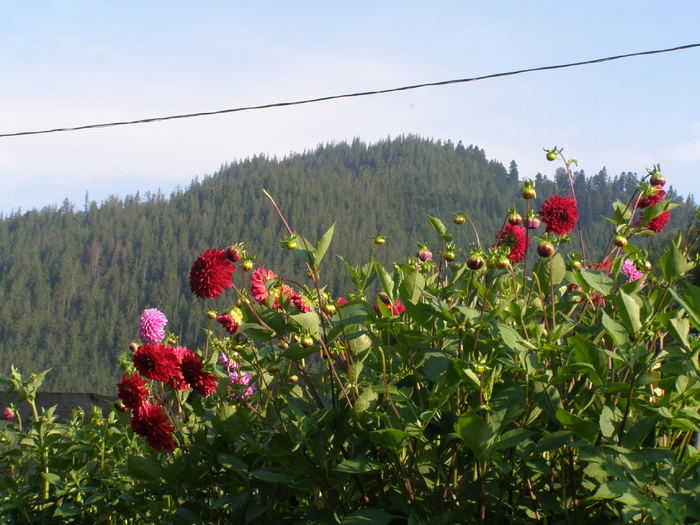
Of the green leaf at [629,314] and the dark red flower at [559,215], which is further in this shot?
the dark red flower at [559,215]

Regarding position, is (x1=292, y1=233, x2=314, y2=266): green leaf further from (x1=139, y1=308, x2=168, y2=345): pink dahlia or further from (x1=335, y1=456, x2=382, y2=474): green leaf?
(x1=139, y1=308, x2=168, y2=345): pink dahlia

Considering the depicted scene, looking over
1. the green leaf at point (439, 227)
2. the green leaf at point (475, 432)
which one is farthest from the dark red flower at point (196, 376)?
the green leaf at point (475, 432)

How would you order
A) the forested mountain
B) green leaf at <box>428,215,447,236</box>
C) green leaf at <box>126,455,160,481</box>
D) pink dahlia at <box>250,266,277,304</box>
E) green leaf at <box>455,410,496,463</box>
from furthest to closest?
the forested mountain < green leaf at <box>126,455,160,481</box> < green leaf at <box>428,215,447,236</box> < pink dahlia at <box>250,266,277,304</box> < green leaf at <box>455,410,496,463</box>

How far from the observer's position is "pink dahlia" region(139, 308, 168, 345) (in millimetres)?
2773

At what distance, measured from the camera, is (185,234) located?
105m

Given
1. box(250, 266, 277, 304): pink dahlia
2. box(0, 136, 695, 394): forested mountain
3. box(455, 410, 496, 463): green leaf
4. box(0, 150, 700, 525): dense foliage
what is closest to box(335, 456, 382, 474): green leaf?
box(0, 150, 700, 525): dense foliage

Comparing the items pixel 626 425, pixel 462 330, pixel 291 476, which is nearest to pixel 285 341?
pixel 291 476

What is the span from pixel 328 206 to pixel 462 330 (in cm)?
11166

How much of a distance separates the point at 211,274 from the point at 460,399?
2.35 feet

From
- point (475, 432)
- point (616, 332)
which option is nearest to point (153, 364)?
point (475, 432)

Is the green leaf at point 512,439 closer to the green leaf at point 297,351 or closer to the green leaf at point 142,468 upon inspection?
the green leaf at point 297,351

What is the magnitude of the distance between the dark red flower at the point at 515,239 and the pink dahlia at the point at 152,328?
1.78m

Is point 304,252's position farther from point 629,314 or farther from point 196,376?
point 629,314

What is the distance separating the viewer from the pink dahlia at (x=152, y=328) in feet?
9.10
